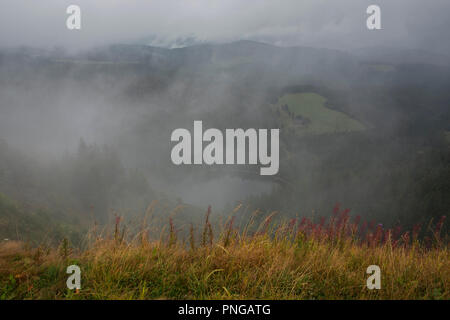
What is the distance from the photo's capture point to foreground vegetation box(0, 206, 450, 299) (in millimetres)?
3615

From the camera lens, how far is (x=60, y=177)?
102625 mm

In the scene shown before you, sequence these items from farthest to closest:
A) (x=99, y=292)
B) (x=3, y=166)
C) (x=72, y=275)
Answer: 1. (x=3, y=166)
2. (x=72, y=275)
3. (x=99, y=292)

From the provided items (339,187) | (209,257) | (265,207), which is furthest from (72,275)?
(339,187)

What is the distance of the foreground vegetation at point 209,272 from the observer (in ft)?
11.9

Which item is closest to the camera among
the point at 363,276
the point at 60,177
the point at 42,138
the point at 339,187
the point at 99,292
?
the point at 99,292

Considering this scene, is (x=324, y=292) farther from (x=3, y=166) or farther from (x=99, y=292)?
(x=3, y=166)

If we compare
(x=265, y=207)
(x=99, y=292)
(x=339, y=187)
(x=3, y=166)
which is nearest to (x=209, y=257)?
(x=99, y=292)

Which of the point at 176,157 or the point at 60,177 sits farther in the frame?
the point at 176,157

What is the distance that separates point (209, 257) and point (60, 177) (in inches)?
4551

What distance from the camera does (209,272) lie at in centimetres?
401
